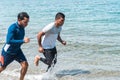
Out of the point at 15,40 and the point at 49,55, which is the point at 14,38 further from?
the point at 49,55

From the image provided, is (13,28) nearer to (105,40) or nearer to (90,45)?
(90,45)

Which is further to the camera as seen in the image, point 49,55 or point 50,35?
point 49,55

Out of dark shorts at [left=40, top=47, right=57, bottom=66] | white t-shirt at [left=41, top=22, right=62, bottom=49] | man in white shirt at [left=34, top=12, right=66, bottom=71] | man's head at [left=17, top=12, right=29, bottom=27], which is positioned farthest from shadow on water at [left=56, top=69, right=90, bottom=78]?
man's head at [left=17, top=12, right=29, bottom=27]

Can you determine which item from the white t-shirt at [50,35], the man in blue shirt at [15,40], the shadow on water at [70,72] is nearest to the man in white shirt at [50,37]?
the white t-shirt at [50,35]

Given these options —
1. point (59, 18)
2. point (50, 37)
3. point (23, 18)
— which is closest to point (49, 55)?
point (50, 37)

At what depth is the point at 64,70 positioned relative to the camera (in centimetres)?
1055

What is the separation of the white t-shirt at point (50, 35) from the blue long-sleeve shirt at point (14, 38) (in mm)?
1043

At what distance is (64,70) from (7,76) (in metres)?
1.79

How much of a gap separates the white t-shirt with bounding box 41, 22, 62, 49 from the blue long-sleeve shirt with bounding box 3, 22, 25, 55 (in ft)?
3.42

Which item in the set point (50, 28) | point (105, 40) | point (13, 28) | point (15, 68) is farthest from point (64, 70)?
point (105, 40)

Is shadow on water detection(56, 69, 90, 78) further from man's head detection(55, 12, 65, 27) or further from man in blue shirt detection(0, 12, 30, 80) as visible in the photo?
man in blue shirt detection(0, 12, 30, 80)

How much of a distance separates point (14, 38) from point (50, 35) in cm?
142

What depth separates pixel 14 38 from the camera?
297 inches

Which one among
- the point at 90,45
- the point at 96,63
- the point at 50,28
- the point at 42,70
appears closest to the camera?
the point at 50,28
